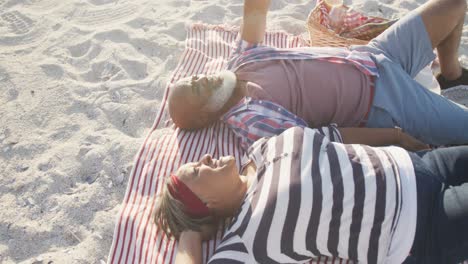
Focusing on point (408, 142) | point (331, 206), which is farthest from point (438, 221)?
point (408, 142)

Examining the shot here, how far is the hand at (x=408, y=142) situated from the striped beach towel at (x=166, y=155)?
0.70 meters

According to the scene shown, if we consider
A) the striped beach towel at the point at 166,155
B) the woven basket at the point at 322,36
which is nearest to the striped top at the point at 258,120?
the striped beach towel at the point at 166,155

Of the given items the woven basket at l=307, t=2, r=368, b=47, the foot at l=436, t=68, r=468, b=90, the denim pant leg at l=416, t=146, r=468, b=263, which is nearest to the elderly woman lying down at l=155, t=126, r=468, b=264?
the denim pant leg at l=416, t=146, r=468, b=263

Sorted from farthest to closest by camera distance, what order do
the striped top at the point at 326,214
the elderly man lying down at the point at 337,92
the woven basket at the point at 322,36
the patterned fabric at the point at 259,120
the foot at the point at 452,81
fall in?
the woven basket at the point at 322,36, the foot at the point at 452,81, the elderly man lying down at the point at 337,92, the patterned fabric at the point at 259,120, the striped top at the point at 326,214

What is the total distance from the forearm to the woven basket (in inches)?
64.1

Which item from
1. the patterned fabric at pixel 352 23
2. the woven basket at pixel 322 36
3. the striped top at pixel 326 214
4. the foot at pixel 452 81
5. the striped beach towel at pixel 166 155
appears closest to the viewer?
the striped top at pixel 326 214

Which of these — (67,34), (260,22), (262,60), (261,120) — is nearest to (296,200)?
(261,120)

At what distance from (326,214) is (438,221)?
1.43 ft

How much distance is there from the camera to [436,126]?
7.91ft

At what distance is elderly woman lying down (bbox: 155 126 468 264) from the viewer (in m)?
1.80

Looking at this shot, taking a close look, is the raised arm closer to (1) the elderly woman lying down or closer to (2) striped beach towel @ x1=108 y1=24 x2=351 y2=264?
(2) striped beach towel @ x1=108 y1=24 x2=351 y2=264

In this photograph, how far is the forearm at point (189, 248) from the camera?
1.92 metres

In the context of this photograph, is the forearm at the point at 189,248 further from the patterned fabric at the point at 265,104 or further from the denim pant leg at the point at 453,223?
the denim pant leg at the point at 453,223

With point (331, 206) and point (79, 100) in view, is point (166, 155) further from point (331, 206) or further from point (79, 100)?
point (331, 206)
